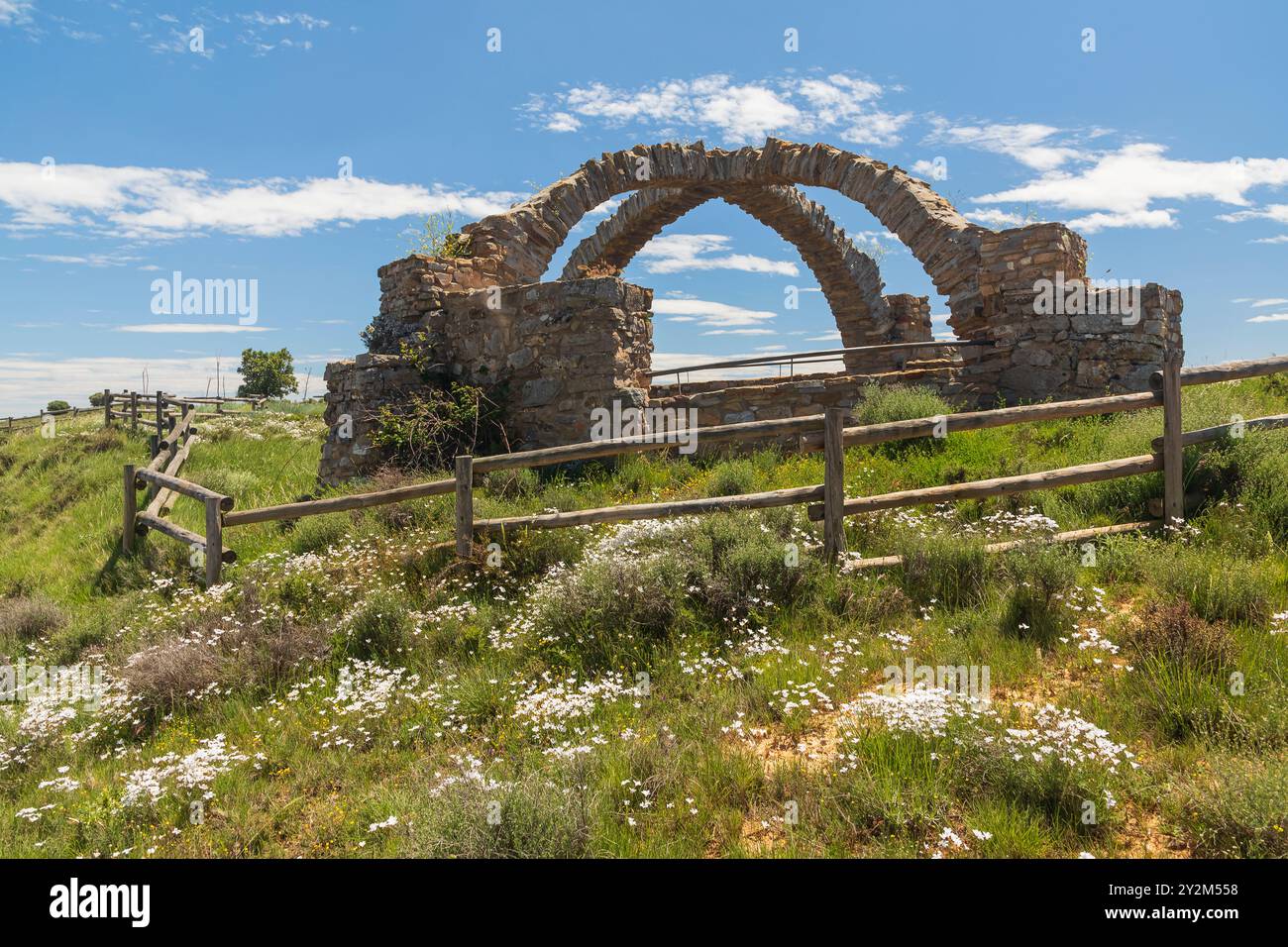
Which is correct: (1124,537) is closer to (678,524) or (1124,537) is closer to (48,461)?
(678,524)

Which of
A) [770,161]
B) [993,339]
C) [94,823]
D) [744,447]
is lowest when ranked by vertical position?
[94,823]

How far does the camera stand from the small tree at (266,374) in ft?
141

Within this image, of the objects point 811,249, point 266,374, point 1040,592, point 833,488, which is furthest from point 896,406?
point 266,374

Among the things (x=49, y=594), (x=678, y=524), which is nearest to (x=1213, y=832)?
(x=678, y=524)

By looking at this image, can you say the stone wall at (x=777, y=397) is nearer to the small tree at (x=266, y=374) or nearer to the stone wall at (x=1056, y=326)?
the stone wall at (x=1056, y=326)

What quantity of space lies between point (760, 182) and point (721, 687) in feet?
39.5

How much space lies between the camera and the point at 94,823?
4.16 meters

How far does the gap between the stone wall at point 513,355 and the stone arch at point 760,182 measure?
154cm

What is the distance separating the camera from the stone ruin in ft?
31.0

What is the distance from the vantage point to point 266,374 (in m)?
43.3

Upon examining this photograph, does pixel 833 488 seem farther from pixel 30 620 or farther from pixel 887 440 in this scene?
Answer: pixel 30 620

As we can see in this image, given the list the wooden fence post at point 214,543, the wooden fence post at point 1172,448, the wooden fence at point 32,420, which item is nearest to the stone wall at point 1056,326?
the wooden fence post at point 1172,448

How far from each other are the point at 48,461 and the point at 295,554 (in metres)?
16.0

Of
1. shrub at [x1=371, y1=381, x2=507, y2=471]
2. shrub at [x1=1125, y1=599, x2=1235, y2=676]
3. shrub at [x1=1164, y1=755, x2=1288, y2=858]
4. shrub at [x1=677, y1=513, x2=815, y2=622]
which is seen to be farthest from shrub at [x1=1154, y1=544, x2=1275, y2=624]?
shrub at [x1=371, y1=381, x2=507, y2=471]
